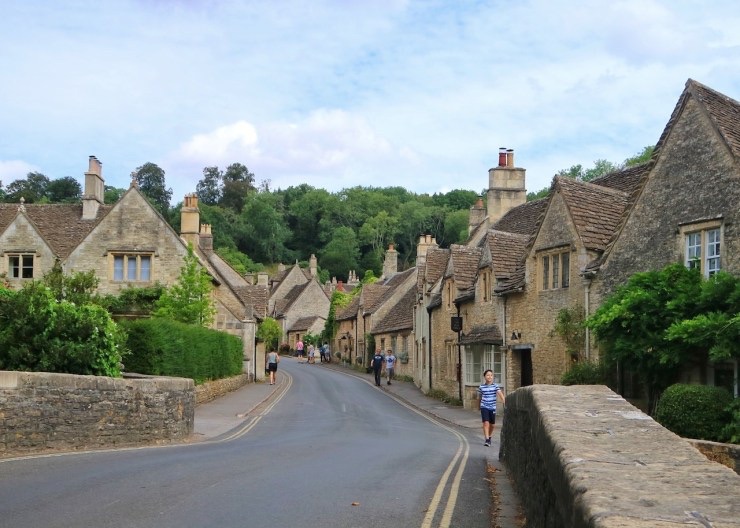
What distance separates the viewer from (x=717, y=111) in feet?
65.9

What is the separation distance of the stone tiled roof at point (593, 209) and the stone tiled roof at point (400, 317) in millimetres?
25497

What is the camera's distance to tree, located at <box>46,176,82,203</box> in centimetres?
12119

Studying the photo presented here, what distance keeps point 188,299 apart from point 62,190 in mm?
94161

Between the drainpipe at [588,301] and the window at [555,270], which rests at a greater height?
the window at [555,270]

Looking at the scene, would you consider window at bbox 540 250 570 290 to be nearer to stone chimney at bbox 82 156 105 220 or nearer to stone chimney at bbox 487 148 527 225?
stone chimney at bbox 487 148 527 225

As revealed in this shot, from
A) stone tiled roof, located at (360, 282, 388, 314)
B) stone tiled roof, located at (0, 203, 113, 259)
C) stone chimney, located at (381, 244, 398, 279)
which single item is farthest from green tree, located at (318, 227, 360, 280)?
stone tiled roof, located at (0, 203, 113, 259)

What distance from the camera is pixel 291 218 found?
5950 inches

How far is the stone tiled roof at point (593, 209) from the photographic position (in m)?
24.3

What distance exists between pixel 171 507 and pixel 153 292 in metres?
30.4

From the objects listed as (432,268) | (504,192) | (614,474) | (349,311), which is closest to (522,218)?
(504,192)

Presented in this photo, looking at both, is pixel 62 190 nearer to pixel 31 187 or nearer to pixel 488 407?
pixel 31 187

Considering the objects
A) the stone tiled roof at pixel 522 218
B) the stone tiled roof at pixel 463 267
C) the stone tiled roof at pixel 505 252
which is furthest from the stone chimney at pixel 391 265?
the stone tiled roof at pixel 505 252

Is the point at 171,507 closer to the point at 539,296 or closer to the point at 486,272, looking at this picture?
the point at 539,296

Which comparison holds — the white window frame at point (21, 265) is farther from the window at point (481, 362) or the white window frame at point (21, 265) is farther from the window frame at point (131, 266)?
the window at point (481, 362)
